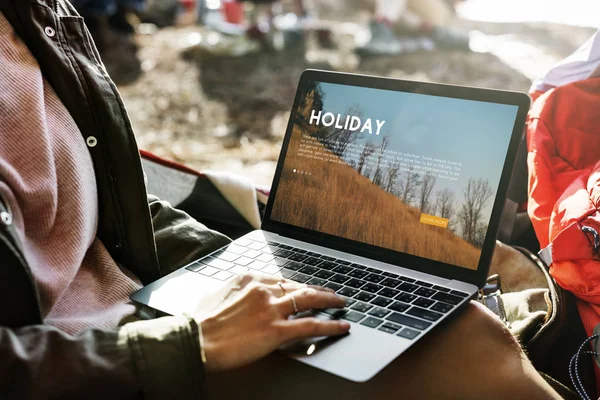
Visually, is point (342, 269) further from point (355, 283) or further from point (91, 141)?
point (91, 141)

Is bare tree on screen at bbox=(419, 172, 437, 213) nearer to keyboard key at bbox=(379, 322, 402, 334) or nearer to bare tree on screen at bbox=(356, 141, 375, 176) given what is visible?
bare tree on screen at bbox=(356, 141, 375, 176)

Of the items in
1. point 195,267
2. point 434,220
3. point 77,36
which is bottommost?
point 195,267

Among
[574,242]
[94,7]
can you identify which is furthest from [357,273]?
[94,7]

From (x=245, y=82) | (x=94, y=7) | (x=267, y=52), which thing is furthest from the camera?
(x=267, y=52)

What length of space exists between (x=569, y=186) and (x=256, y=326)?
647 mm

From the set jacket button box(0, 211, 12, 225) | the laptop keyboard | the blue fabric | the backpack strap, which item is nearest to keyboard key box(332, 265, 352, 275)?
the laptop keyboard

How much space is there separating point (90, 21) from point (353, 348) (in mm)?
4137

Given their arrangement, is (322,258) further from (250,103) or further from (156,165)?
(250,103)

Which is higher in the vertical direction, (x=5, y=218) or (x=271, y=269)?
(x=5, y=218)

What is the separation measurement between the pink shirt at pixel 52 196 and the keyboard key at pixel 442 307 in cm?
41

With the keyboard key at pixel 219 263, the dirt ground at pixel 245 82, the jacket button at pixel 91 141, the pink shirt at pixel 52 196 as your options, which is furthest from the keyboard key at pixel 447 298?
the dirt ground at pixel 245 82

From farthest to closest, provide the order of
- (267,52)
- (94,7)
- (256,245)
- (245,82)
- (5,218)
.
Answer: (267,52) < (94,7) < (245,82) < (256,245) < (5,218)

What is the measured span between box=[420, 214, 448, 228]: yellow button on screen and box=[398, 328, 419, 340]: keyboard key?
0.21 m

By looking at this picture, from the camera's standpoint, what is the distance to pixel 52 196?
2.47 ft
